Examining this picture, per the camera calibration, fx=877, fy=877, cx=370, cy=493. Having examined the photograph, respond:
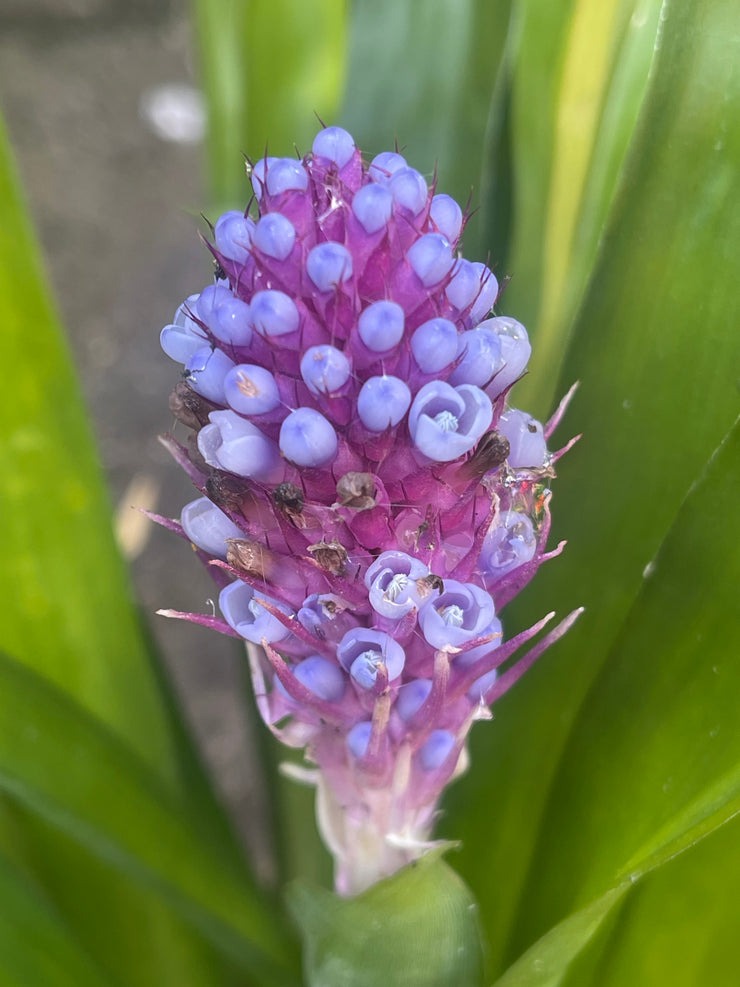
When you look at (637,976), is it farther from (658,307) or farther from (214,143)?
(214,143)

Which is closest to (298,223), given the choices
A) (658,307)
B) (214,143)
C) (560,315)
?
(658,307)

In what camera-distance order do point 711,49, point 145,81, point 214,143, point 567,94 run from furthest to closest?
point 145,81 < point 214,143 < point 567,94 < point 711,49

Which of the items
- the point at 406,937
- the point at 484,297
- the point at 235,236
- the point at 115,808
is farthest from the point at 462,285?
the point at 115,808

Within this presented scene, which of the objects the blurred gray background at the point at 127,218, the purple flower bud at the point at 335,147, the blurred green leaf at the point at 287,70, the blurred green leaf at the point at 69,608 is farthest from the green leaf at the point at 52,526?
the blurred gray background at the point at 127,218

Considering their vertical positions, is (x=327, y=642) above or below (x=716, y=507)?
below

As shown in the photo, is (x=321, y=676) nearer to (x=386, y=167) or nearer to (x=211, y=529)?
(x=211, y=529)

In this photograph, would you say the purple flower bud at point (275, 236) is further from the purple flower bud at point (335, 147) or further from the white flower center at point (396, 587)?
the white flower center at point (396, 587)
